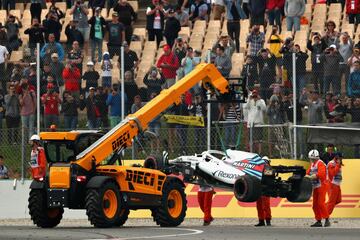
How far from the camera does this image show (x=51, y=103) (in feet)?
112

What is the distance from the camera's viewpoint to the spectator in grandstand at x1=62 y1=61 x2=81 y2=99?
34.2 m

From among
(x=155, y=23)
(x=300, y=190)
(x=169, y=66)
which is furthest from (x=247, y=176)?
(x=155, y=23)

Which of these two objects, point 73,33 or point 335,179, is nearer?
point 335,179

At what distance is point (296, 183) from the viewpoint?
92.7 ft

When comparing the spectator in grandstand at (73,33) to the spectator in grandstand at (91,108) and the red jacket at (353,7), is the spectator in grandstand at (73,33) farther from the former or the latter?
the red jacket at (353,7)

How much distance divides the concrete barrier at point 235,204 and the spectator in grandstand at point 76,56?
9.83ft

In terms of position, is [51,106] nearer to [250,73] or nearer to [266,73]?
[250,73]

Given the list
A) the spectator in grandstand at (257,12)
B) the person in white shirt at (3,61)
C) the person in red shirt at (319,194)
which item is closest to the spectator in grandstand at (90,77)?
the person in white shirt at (3,61)

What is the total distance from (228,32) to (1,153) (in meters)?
7.82

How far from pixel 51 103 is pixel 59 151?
19.9ft

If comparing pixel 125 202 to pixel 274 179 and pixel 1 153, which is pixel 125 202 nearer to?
pixel 274 179

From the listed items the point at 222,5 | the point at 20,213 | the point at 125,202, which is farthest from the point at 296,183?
the point at 222,5

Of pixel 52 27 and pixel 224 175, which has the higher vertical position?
pixel 52 27

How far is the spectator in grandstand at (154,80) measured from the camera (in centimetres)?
3385
